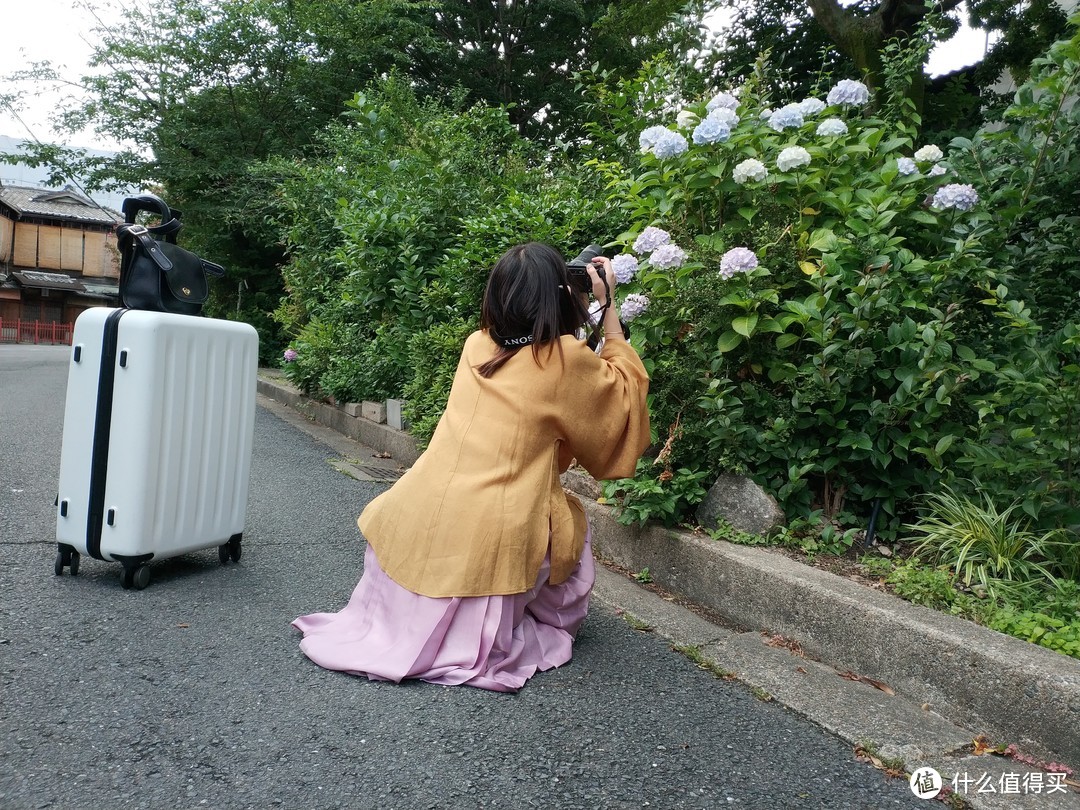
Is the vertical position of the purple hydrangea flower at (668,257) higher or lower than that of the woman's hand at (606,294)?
higher

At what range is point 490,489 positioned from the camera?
2.67 metres

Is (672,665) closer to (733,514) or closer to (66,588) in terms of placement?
(733,514)

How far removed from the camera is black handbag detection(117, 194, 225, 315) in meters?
3.16

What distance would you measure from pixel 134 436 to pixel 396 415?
371 cm

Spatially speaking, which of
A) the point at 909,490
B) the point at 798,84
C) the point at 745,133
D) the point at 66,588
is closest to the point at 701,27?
the point at 798,84

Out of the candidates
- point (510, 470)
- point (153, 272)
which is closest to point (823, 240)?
point (510, 470)

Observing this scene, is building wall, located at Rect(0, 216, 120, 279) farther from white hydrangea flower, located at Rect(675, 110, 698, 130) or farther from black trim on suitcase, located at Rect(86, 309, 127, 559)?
white hydrangea flower, located at Rect(675, 110, 698, 130)

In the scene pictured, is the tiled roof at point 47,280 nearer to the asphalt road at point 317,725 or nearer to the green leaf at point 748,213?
the asphalt road at point 317,725

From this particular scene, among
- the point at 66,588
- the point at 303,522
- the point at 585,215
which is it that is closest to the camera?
Answer: the point at 66,588

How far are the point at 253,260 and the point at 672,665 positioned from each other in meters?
15.2

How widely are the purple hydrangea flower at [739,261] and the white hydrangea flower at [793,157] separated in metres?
0.45

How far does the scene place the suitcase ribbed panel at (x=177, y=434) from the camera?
121 inches

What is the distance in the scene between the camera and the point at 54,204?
1738 inches

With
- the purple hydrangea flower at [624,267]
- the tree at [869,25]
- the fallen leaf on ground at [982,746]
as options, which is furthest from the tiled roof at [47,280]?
the fallen leaf on ground at [982,746]
